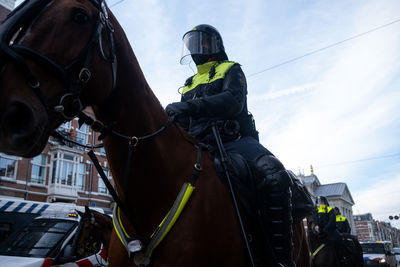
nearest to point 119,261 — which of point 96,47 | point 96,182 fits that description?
point 96,47

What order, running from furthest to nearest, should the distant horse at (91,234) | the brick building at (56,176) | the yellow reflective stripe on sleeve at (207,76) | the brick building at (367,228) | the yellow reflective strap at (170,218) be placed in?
1. the brick building at (367,228)
2. the brick building at (56,176)
3. the distant horse at (91,234)
4. the yellow reflective stripe on sleeve at (207,76)
5. the yellow reflective strap at (170,218)

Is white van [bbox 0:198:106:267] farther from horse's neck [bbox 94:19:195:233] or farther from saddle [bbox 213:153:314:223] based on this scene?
saddle [bbox 213:153:314:223]

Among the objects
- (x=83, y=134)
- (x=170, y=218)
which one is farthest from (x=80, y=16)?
(x=83, y=134)

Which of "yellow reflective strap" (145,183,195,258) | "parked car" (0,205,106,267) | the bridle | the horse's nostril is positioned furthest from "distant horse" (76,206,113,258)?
the horse's nostril

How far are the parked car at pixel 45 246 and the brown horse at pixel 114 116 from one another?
5.74m

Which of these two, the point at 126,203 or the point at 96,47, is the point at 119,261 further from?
the point at 96,47

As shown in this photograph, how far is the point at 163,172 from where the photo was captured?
7.30 feet

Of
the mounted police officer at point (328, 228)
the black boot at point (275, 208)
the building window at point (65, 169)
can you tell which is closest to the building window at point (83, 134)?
the building window at point (65, 169)

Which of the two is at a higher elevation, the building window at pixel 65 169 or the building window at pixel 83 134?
the building window at pixel 83 134

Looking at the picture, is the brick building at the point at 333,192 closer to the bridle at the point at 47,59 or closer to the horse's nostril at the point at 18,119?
the bridle at the point at 47,59

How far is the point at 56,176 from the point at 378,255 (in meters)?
24.0

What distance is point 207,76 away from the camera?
10.8 ft

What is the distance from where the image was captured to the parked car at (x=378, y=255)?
16.9 meters

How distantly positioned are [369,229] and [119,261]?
122 m
